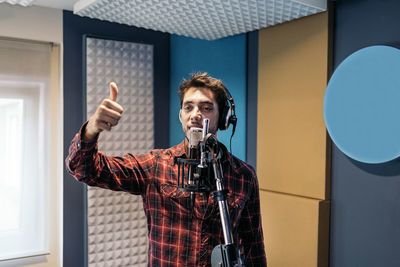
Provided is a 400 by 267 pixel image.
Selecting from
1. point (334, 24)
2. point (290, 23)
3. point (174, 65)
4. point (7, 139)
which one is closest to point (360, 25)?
point (334, 24)

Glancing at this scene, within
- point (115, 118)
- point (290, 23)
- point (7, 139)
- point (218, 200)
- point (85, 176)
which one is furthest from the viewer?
point (7, 139)

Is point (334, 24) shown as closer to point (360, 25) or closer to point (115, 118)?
point (360, 25)

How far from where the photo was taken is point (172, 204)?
141 cm

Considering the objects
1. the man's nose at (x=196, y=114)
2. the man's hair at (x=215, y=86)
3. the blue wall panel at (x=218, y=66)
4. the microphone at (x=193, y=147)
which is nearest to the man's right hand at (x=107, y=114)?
the microphone at (x=193, y=147)

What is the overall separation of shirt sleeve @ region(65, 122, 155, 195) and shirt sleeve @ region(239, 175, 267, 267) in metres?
0.44

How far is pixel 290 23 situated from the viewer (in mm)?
2080

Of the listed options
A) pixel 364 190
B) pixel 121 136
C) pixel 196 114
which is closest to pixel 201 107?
pixel 196 114

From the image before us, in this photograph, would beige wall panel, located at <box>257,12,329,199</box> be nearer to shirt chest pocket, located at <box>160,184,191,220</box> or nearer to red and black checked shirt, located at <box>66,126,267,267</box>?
red and black checked shirt, located at <box>66,126,267,267</box>

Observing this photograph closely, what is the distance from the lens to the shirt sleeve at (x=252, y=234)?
1.55 meters

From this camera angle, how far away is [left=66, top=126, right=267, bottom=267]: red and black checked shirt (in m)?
1.36

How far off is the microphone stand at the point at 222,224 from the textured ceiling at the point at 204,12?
106 centimetres

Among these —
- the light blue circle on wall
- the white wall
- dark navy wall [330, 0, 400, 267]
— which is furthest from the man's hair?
the white wall

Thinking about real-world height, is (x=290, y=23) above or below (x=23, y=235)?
above

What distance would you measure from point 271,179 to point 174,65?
1402 millimetres
